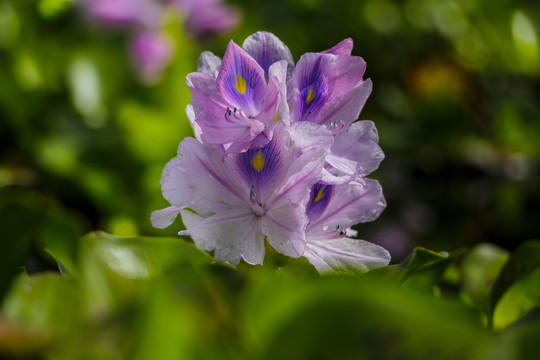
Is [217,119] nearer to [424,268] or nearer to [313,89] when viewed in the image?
[313,89]

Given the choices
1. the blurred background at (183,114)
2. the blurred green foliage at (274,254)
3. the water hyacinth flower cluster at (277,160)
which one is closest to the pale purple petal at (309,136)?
the water hyacinth flower cluster at (277,160)

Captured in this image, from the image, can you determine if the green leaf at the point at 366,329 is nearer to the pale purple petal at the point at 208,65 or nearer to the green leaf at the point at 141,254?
the green leaf at the point at 141,254

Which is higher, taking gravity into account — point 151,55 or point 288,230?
point 288,230

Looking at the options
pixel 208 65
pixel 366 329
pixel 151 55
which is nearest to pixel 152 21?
pixel 151 55

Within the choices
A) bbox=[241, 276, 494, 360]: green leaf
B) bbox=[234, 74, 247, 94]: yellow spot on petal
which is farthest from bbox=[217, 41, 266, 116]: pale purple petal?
bbox=[241, 276, 494, 360]: green leaf

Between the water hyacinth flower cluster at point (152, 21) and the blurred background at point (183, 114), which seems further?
the water hyacinth flower cluster at point (152, 21)

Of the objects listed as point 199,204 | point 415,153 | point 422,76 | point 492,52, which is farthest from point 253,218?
point 422,76
